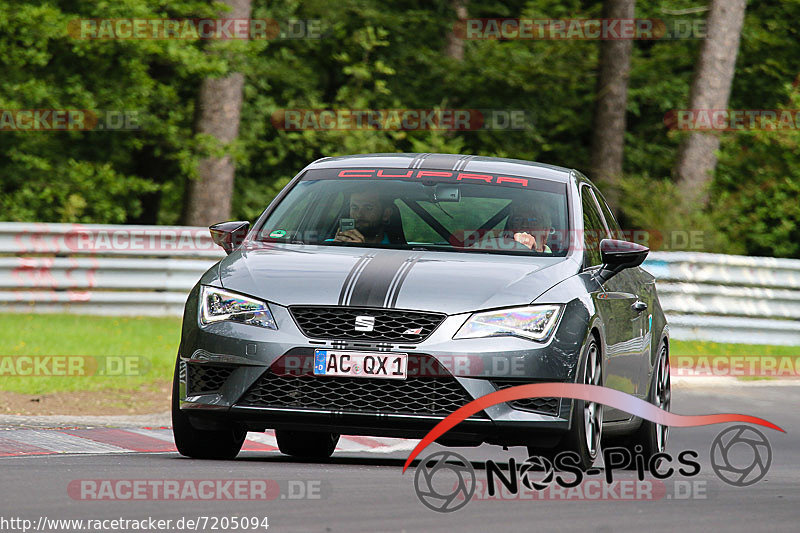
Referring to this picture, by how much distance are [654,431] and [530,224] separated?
1889 mm

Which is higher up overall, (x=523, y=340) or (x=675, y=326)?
(x=523, y=340)

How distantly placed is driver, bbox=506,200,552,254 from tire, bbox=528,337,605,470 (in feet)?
2.48

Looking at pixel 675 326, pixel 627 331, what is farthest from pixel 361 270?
pixel 675 326

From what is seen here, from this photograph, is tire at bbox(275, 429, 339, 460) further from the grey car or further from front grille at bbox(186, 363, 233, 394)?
front grille at bbox(186, 363, 233, 394)

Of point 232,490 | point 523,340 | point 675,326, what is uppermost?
point 523,340

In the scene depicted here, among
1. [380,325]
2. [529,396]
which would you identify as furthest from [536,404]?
[380,325]

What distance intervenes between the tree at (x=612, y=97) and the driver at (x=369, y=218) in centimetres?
2210

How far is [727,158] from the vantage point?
25844 millimetres

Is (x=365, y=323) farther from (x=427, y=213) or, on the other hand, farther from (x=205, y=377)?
(x=427, y=213)

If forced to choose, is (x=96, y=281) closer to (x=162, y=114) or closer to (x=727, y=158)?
(x=162, y=114)

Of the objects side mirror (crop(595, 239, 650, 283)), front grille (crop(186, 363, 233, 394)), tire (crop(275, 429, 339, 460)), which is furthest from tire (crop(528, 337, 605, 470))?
tire (crop(275, 429, 339, 460))

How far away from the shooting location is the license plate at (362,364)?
751 centimetres

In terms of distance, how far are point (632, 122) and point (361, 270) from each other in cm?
2802

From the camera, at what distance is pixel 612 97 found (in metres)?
31.0
